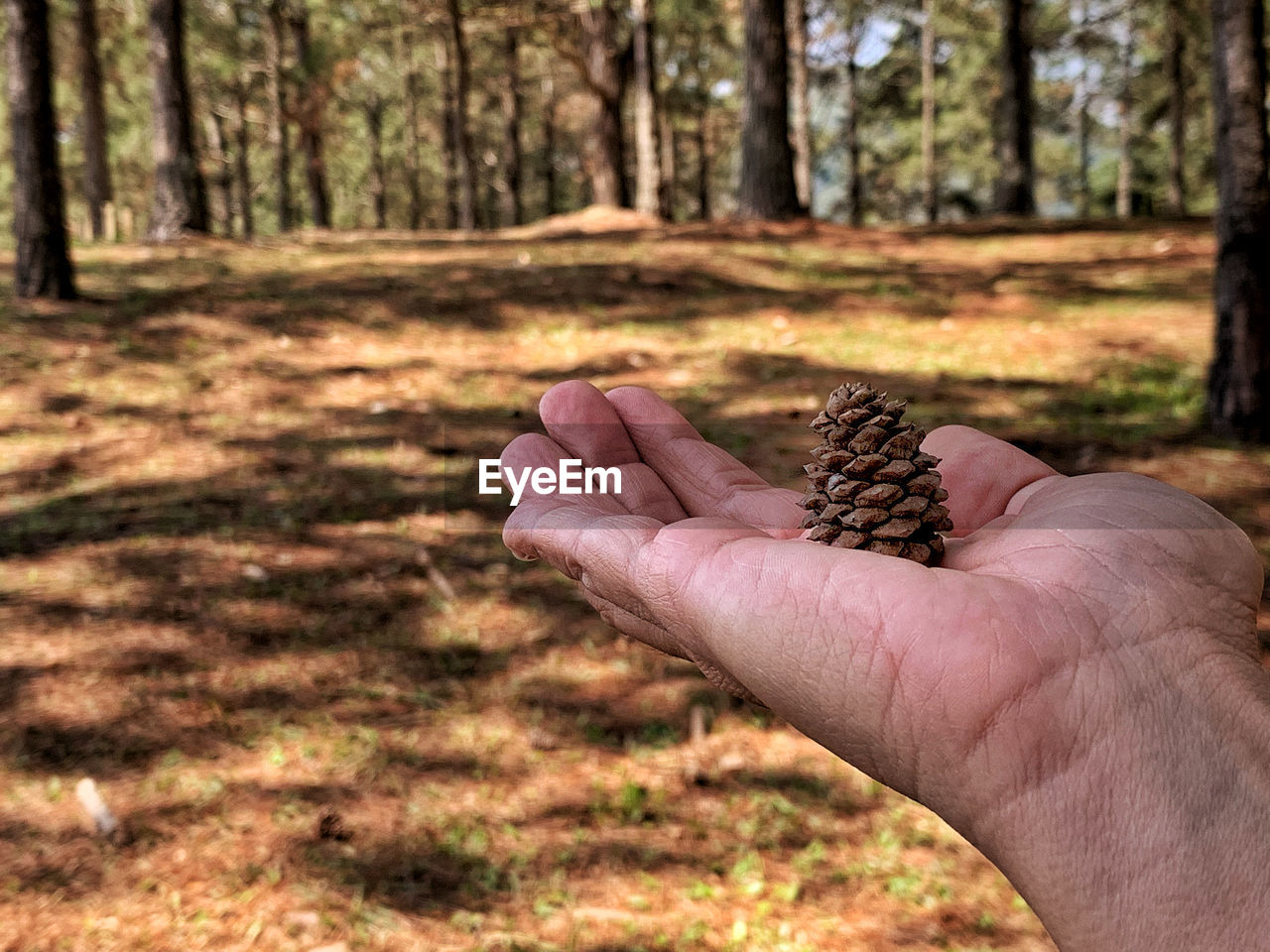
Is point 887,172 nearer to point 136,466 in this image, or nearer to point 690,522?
point 136,466

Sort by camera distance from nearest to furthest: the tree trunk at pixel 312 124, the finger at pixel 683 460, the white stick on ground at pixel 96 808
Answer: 1. the finger at pixel 683 460
2. the white stick on ground at pixel 96 808
3. the tree trunk at pixel 312 124

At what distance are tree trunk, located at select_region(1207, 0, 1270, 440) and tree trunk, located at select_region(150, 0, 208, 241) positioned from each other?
12.0m

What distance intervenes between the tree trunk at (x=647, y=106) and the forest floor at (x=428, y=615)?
279 inches

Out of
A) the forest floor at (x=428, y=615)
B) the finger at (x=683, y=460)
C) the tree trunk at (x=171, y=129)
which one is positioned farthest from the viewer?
the tree trunk at (x=171, y=129)

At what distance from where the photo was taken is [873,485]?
1998 mm

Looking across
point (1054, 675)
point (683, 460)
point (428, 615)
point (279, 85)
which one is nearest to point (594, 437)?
point (683, 460)

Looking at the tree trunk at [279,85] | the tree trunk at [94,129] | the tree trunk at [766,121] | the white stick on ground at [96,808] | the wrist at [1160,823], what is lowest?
the white stick on ground at [96,808]

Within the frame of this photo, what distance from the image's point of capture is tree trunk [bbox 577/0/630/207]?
17.6 metres

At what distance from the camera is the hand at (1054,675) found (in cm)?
135

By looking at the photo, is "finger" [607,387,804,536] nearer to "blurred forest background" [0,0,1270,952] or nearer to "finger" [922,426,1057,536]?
"finger" [922,426,1057,536]

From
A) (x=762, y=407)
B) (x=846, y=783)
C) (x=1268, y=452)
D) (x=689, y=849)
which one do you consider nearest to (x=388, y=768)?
(x=689, y=849)

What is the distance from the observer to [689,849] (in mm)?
3271

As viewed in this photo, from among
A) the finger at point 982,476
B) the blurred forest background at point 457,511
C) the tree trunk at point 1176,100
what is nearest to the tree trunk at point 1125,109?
the tree trunk at point 1176,100

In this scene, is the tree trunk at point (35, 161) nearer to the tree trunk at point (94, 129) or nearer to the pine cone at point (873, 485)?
the pine cone at point (873, 485)
